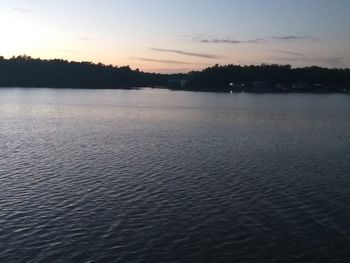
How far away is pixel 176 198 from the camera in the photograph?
2408 centimetres

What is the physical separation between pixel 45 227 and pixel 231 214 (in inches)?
342

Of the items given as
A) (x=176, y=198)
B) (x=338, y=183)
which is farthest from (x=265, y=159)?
(x=176, y=198)

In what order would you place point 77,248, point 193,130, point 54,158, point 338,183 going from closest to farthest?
point 77,248 < point 338,183 < point 54,158 < point 193,130

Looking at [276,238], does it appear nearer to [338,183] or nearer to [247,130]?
[338,183]

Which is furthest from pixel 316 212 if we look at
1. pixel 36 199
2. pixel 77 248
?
pixel 36 199

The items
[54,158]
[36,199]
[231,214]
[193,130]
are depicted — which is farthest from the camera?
[193,130]

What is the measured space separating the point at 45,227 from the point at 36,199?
15.6 feet

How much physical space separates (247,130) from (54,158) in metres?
31.2

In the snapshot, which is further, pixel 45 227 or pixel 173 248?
pixel 45 227

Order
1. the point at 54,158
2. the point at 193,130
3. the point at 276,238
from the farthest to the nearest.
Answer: the point at 193,130
the point at 54,158
the point at 276,238

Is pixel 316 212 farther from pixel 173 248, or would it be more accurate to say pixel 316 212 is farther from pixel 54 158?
pixel 54 158

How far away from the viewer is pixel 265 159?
36.9 m

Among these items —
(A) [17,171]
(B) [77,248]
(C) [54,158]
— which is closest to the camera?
(B) [77,248]

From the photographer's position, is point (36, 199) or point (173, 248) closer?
point (173, 248)
